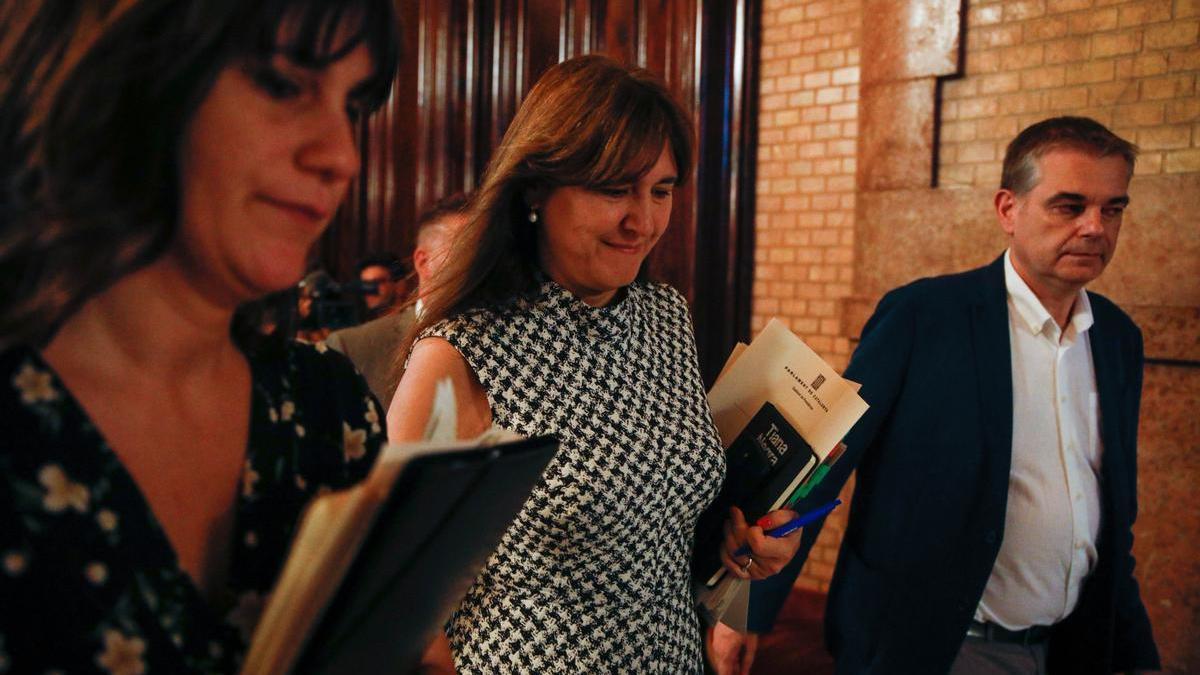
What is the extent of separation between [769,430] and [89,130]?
129 centimetres

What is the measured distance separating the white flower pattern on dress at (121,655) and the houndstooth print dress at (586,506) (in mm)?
808

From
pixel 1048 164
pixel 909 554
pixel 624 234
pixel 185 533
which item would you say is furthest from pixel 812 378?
pixel 1048 164

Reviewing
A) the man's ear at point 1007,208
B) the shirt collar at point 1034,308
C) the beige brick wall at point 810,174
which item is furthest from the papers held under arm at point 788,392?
the beige brick wall at point 810,174

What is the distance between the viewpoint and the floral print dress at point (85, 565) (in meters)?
0.71

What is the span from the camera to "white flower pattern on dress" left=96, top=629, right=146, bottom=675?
731mm

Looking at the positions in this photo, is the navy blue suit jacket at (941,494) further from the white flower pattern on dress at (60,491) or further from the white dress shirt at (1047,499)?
the white flower pattern on dress at (60,491)

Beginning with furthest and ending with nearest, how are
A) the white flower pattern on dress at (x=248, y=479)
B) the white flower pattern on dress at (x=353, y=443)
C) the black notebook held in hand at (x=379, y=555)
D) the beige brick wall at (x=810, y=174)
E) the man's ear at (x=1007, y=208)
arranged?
the beige brick wall at (x=810, y=174), the man's ear at (x=1007, y=208), the white flower pattern on dress at (x=353, y=443), the white flower pattern on dress at (x=248, y=479), the black notebook held in hand at (x=379, y=555)

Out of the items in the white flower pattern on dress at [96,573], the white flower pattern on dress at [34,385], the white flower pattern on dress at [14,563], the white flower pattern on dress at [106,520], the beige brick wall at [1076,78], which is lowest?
the white flower pattern on dress at [96,573]

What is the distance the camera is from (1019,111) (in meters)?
4.38

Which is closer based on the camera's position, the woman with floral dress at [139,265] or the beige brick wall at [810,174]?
the woman with floral dress at [139,265]

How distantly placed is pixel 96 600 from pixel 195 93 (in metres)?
0.40

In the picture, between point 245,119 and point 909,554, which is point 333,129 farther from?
point 909,554

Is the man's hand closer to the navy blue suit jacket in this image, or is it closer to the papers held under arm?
the navy blue suit jacket

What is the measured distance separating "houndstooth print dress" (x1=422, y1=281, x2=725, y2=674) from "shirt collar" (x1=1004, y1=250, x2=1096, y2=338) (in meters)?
1.32
